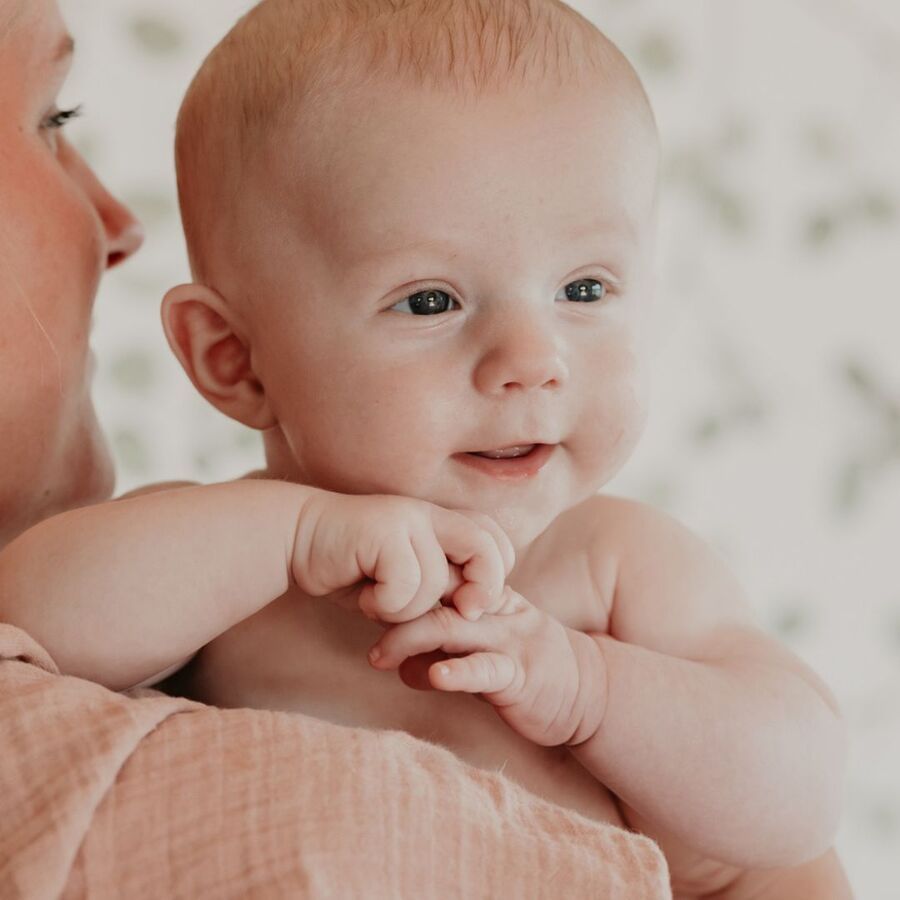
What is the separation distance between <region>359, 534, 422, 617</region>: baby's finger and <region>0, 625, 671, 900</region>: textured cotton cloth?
0.14m

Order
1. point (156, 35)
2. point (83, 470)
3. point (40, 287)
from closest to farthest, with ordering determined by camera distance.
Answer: point (40, 287) < point (83, 470) < point (156, 35)

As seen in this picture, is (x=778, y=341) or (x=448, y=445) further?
(x=778, y=341)

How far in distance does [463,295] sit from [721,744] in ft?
1.26

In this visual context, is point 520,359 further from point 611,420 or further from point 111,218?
point 111,218

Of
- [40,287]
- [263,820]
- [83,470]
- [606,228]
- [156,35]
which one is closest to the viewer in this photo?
[263,820]

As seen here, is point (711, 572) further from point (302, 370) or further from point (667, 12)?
point (667, 12)

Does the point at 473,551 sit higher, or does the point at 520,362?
the point at 520,362

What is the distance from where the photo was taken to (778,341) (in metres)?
2.56

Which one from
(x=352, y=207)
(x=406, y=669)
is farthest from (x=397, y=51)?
(x=406, y=669)

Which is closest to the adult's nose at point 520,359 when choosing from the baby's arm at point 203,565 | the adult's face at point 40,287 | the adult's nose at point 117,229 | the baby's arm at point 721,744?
the baby's arm at point 203,565

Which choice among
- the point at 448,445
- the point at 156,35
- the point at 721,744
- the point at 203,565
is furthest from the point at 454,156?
the point at 156,35

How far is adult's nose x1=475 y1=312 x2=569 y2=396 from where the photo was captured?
3.10 feet

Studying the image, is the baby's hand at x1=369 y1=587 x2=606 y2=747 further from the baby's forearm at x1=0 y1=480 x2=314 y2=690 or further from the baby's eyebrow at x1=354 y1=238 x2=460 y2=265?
the baby's eyebrow at x1=354 y1=238 x2=460 y2=265

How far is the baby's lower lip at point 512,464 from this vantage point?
3.26 ft
